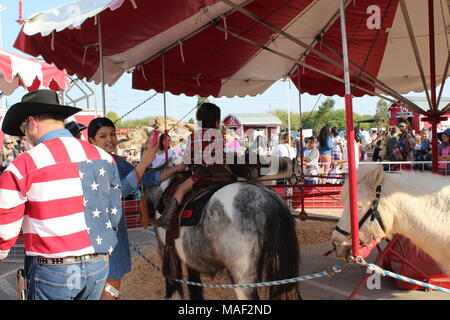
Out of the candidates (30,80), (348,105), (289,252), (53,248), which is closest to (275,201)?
(289,252)

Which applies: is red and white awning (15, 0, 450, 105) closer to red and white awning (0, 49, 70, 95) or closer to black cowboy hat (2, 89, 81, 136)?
black cowboy hat (2, 89, 81, 136)

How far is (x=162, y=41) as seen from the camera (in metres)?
4.91

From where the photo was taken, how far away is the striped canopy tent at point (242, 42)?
3627 millimetres

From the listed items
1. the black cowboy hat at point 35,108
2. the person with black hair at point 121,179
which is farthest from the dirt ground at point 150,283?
the black cowboy hat at point 35,108

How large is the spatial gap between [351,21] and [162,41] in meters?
2.60

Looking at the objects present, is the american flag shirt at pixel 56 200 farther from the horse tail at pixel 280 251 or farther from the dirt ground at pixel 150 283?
the dirt ground at pixel 150 283

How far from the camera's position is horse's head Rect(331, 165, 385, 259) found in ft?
8.82

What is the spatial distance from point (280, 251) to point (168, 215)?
986mm

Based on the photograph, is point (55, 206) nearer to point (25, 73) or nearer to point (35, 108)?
point (35, 108)

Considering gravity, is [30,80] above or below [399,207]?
above

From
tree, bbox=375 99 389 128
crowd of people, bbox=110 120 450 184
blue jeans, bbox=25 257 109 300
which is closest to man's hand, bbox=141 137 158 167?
blue jeans, bbox=25 257 109 300

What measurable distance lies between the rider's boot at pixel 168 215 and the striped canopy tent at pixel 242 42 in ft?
4.59

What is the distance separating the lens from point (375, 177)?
8.87ft
